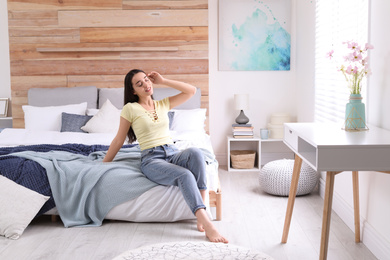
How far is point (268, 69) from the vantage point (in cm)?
599

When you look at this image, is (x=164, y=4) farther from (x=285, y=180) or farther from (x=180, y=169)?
(x=180, y=169)

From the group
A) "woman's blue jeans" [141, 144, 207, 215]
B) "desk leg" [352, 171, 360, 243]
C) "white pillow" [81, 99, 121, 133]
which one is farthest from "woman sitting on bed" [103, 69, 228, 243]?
"white pillow" [81, 99, 121, 133]

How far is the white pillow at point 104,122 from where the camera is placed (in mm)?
5113

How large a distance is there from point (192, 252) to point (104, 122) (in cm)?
235

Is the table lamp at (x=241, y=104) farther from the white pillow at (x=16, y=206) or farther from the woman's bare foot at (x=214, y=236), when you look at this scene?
the white pillow at (x=16, y=206)

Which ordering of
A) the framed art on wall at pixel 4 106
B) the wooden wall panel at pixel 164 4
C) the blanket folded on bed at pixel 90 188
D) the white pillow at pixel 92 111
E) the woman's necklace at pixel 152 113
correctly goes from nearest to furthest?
the blanket folded on bed at pixel 90 188, the woman's necklace at pixel 152 113, the white pillow at pixel 92 111, the wooden wall panel at pixel 164 4, the framed art on wall at pixel 4 106

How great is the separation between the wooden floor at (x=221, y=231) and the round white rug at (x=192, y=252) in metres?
0.11

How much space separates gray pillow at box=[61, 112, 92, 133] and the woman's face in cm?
164

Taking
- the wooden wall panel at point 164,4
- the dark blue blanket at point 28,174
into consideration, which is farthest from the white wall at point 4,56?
the dark blue blanket at point 28,174

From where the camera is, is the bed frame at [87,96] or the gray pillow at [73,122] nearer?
the gray pillow at [73,122]

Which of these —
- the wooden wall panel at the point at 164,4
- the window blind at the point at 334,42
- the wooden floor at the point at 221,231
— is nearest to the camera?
the wooden floor at the point at 221,231

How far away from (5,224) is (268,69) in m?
3.53

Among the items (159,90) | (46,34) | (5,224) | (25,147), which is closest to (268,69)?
(159,90)

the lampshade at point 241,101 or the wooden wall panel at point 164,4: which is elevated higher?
the wooden wall panel at point 164,4
